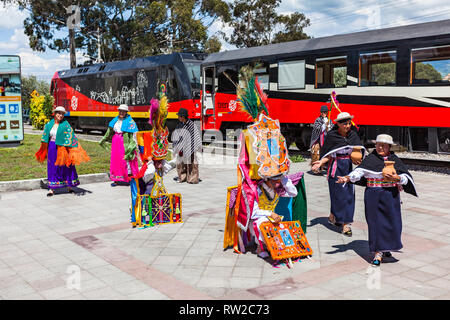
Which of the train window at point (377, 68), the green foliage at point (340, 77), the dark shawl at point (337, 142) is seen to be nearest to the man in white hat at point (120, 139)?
the dark shawl at point (337, 142)

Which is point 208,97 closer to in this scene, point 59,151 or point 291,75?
point 291,75

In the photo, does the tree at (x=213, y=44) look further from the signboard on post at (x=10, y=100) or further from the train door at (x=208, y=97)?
the signboard on post at (x=10, y=100)

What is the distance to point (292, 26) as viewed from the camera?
4591 cm

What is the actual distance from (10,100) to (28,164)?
242cm

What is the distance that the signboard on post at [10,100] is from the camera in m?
13.9

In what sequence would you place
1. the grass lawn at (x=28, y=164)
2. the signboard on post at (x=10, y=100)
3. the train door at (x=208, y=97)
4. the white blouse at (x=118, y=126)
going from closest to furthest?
1. the white blouse at (x=118, y=126)
2. the grass lawn at (x=28, y=164)
3. the signboard on post at (x=10, y=100)
4. the train door at (x=208, y=97)

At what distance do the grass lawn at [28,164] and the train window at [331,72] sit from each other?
23.8 feet

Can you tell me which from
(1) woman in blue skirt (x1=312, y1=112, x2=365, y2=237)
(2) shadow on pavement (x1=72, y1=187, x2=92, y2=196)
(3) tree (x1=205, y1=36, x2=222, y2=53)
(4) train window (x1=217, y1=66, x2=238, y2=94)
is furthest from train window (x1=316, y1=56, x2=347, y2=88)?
(3) tree (x1=205, y1=36, x2=222, y2=53)

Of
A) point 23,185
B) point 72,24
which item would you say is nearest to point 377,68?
point 23,185

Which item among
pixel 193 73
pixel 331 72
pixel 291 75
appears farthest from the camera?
pixel 193 73

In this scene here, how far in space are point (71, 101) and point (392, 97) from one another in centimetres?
2050

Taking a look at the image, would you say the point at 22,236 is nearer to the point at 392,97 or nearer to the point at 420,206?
the point at 420,206

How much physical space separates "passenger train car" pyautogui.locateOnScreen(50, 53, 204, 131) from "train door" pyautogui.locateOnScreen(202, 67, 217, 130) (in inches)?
12.8

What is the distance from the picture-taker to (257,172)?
5324 mm
